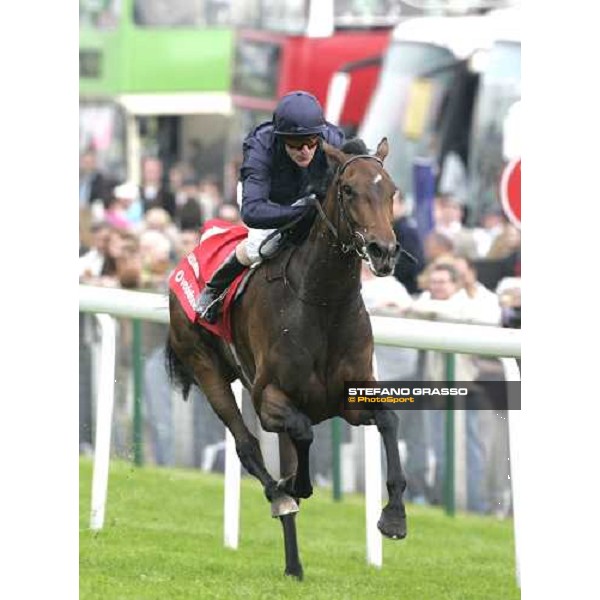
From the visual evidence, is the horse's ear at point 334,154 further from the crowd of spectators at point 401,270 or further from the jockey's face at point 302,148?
the crowd of spectators at point 401,270

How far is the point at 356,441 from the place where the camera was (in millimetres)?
11469

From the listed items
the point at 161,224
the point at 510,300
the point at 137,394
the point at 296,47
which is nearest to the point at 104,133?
the point at 296,47

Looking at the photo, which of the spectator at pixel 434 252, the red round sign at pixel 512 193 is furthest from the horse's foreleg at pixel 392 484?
the spectator at pixel 434 252

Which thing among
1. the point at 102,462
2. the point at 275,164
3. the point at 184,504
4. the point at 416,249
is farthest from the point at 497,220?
the point at 275,164

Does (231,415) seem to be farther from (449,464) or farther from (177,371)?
(449,464)

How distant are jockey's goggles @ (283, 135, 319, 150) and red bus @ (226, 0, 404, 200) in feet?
36.1

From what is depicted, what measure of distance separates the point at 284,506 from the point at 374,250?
1493mm

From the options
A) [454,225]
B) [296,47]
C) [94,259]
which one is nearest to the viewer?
[94,259]

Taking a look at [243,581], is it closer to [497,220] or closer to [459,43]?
[497,220]

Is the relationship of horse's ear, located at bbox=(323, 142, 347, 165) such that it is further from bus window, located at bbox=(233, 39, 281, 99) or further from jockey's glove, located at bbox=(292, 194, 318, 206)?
bus window, located at bbox=(233, 39, 281, 99)

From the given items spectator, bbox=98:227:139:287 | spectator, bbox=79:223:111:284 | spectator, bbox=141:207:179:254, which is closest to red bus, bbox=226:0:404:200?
spectator, bbox=141:207:179:254

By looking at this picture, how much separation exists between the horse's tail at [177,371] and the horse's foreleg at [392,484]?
1.75 meters

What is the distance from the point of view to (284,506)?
812cm
